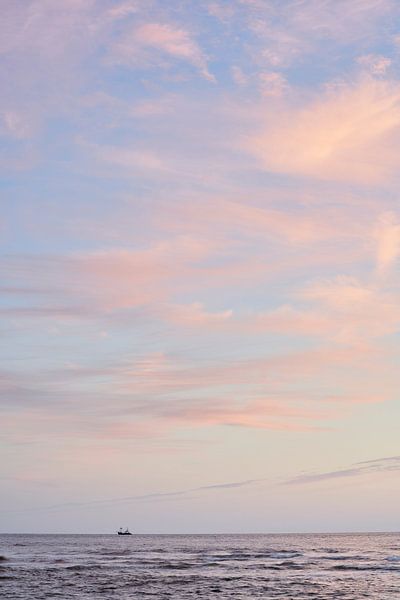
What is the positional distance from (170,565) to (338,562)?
62.2 feet

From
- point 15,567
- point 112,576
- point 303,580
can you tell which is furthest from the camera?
point 15,567

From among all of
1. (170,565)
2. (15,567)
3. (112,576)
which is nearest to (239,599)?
(112,576)

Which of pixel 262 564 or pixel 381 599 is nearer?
pixel 381 599

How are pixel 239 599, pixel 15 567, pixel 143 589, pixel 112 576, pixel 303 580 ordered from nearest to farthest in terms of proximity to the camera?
pixel 239 599 < pixel 143 589 < pixel 303 580 < pixel 112 576 < pixel 15 567

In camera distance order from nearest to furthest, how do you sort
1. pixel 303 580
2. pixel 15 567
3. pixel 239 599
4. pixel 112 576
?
pixel 239 599 → pixel 303 580 → pixel 112 576 → pixel 15 567

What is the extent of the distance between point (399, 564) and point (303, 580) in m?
24.9

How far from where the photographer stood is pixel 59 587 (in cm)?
5338

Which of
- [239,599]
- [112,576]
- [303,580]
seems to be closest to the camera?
[239,599]

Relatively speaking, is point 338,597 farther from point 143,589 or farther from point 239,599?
point 143,589

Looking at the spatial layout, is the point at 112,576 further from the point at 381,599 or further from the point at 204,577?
the point at 381,599

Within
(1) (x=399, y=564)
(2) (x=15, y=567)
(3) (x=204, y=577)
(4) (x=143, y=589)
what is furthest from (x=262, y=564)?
(4) (x=143, y=589)

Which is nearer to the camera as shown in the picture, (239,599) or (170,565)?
(239,599)

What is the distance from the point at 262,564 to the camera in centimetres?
8038

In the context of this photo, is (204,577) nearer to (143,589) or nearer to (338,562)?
(143,589)
